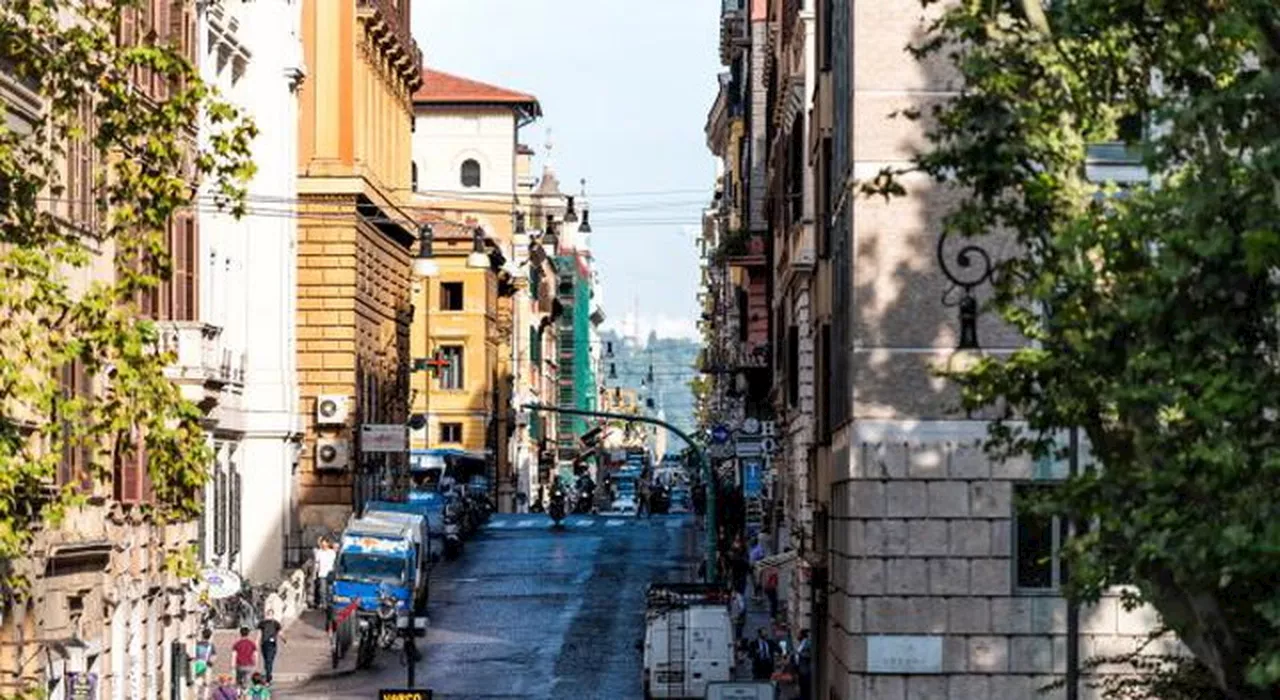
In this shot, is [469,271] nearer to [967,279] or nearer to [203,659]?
[203,659]

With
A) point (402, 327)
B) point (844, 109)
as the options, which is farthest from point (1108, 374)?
point (402, 327)

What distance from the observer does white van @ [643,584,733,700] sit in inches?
2298

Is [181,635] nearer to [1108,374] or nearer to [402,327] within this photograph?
[1108,374]

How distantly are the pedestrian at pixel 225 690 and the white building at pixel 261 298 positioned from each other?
14.3 metres

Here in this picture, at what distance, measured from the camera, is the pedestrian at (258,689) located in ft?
185

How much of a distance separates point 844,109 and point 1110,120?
56.0ft

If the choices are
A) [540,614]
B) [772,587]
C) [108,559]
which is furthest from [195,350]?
[772,587]

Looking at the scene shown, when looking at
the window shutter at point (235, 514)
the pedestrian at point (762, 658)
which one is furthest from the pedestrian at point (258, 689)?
the window shutter at point (235, 514)

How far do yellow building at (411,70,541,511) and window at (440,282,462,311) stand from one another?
38 mm

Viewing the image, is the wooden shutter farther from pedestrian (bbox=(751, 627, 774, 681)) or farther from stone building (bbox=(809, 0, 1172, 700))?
stone building (bbox=(809, 0, 1172, 700))

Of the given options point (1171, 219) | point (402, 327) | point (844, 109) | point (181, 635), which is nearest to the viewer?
point (1171, 219)

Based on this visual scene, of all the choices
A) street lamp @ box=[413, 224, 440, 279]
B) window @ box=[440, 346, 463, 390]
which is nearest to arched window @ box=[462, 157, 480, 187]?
window @ box=[440, 346, 463, 390]

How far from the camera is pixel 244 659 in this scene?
5828 cm

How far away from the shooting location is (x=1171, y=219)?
23578 millimetres
